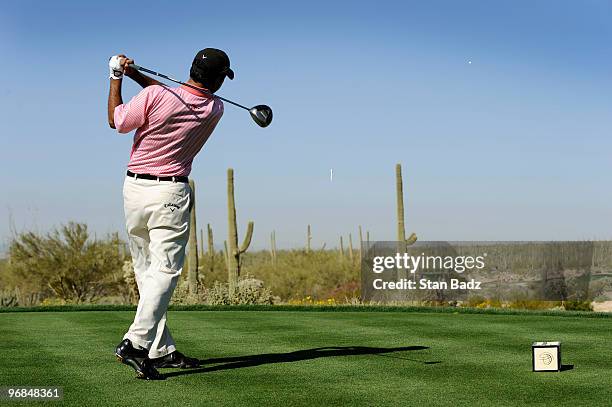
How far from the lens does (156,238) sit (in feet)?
24.1

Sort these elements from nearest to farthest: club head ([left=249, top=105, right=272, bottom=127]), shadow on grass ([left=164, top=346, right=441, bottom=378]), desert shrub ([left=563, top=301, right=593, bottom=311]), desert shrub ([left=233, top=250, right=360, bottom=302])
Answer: shadow on grass ([left=164, top=346, right=441, bottom=378]), club head ([left=249, top=105, right=272, bottom=127]), desert shrub ([left=563, top=301, right=593, bottom=311]), desert shrub ([left=233, top=250, right=360, bottom=302])

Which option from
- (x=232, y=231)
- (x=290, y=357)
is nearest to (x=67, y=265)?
(x=232, y=231)

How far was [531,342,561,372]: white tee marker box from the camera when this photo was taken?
24.1ft

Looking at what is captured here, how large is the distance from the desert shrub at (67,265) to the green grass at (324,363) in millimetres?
15453

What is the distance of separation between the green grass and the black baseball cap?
227cm

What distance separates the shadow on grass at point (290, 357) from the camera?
24.9 feet

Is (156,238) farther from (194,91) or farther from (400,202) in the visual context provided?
(400,202)

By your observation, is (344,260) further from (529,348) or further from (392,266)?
(529,348)

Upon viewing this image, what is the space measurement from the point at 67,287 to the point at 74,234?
1525mm

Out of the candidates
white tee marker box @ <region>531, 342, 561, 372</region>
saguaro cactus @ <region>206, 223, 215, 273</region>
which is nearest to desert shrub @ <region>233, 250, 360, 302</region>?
saguaro cactus @ <region>206, 223, 215, 273</region>

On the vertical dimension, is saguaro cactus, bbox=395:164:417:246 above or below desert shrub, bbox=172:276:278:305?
above

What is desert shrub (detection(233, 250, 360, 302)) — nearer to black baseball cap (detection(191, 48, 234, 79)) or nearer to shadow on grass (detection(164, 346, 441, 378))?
shadow on grass (detection(164, 346, 441, 378))

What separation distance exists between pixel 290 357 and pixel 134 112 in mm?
2504

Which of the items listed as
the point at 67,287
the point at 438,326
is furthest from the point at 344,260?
the point at 438,326
